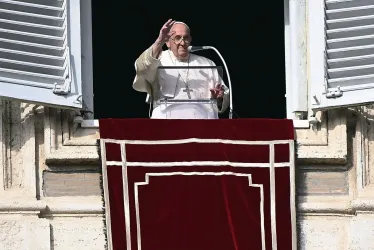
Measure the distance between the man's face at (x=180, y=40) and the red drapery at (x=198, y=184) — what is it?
72 centimetres

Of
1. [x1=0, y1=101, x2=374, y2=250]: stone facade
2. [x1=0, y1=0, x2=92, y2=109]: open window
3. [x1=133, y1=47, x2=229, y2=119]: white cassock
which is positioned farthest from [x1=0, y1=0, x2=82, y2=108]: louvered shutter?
[x1=133, y1=47, x2=229, y2=119]: white cassock

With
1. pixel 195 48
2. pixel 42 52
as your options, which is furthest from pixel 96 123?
pixel 195 48

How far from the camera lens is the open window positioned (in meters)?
15.2

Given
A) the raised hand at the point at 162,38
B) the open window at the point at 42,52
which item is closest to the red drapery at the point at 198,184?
the open window at the point at 42,52

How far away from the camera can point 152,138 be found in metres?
15.3

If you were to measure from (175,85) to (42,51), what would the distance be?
2.75 ft

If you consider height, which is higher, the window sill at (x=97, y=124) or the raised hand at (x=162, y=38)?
the raised hand at (x=162, y=38)

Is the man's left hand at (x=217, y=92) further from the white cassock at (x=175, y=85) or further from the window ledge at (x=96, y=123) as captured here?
the window ledge at (x=96, y=123)

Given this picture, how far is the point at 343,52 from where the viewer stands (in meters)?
15.5

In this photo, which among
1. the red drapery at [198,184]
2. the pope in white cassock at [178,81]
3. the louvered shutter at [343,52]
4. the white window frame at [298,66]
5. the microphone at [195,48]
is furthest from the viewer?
the microphone at [195,48]

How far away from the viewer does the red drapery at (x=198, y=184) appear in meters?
15.2

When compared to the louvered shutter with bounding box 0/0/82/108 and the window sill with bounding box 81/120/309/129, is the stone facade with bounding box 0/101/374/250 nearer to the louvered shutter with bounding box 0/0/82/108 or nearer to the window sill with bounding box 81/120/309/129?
the window sill with bounding box 81/120/309/129

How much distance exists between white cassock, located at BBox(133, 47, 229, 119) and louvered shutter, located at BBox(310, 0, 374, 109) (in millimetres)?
643

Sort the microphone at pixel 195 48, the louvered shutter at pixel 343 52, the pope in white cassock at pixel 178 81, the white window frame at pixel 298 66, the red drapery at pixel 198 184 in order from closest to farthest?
the red drapery at pixel 198 184 < the louvered shutter at pixel 343 52 < the pope in white cassock at pixel 178 81 < the white window frame at pixel 298 66 < the microphone at pixel 195 48
